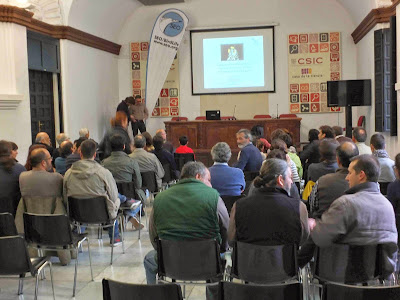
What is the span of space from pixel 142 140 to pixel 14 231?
298 cm

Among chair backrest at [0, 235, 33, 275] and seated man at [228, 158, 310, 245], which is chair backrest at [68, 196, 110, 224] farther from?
seated man at [228, 158, 310, 245]

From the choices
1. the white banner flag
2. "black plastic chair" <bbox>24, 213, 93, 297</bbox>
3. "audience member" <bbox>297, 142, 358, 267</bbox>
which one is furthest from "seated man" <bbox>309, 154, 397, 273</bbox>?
the white banner flag

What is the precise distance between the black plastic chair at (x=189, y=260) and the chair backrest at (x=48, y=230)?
1.13 metres

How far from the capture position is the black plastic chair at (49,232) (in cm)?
401

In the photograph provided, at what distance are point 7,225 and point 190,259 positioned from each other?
1727 mm

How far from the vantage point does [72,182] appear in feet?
16.2

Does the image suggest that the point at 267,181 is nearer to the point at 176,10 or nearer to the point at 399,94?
the point at 399,94

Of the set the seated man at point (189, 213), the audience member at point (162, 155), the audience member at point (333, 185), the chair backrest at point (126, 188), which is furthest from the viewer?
the audience member at point (162, 155)

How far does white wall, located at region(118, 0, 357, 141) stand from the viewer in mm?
13141

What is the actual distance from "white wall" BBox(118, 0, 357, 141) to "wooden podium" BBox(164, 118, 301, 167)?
4.71 feet

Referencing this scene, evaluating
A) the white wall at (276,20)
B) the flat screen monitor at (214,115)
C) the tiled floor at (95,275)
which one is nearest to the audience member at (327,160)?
the tiled floor at (95,275)

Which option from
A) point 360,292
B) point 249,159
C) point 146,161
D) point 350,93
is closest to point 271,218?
point 360,292

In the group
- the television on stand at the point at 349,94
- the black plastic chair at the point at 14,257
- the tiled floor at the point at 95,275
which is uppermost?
the television on stand at the point at 349,94

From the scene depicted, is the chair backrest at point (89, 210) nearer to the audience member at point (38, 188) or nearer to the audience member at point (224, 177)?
the audience member at point (38, 188)
